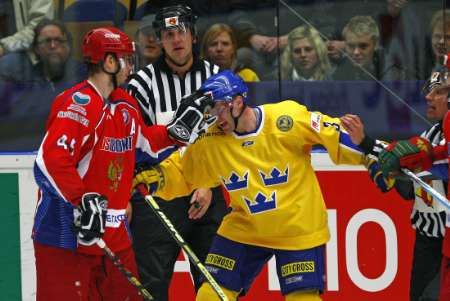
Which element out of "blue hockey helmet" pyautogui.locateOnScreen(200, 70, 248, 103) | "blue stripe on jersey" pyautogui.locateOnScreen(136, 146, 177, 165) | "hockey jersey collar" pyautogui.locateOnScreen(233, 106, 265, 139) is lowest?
"blue stripe on jersey" pyautogui.locateOnScreen(136, 146, 177, 165)

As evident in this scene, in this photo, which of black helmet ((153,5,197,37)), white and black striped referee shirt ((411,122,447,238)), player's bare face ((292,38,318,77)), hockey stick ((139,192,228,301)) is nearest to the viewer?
hockey stick ((139,192,228,301))

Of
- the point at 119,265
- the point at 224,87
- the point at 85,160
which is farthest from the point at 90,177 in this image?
the point at 224,87

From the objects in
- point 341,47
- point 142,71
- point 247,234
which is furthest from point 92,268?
point 341,47

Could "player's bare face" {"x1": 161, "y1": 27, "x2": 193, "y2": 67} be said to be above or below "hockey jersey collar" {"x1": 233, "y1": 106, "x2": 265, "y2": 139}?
above

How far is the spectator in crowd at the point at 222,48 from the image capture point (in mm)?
6703

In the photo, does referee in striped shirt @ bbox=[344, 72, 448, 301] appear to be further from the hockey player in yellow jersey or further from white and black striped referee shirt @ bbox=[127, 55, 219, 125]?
white and black striped referee shirt @ bbox=[127, 55, 219, 125]

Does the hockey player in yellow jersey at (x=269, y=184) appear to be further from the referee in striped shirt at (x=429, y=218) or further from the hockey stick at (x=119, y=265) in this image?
the referee in striped shirt at (x=429, y=218)

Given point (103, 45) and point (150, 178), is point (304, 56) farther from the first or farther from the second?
point (103, 45)

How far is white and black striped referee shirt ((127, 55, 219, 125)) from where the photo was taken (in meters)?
6.02

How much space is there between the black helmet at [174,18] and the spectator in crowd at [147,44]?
2.02 feet

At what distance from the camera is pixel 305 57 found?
6.75 meters

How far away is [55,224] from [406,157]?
131 centimetres

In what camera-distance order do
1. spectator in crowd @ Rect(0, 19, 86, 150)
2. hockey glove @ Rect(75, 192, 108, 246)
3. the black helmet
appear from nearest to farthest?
hockey glove @ Rect(75, 192, 108, 246) → the black helmet → spectator in crowd @ Rect(0, 19, 86, 150)

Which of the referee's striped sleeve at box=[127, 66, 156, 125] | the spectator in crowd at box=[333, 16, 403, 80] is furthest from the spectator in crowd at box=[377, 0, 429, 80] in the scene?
the referee's striped sleeve at box=[127, 66, 156, 125]
